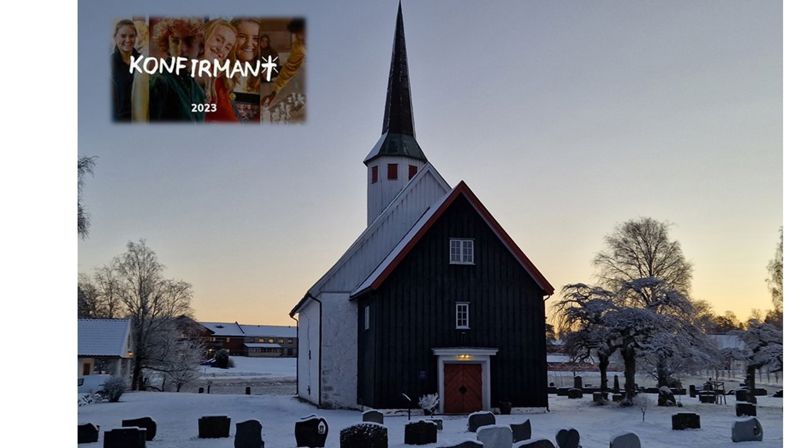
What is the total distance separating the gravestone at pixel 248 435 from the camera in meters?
16.1

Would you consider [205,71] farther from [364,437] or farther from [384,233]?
[384,233]

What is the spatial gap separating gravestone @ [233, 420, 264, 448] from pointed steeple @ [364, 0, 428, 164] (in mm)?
17730

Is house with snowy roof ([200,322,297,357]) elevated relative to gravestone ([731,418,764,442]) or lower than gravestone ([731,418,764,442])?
lower

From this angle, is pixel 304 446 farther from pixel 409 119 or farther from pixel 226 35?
pixel 409 119

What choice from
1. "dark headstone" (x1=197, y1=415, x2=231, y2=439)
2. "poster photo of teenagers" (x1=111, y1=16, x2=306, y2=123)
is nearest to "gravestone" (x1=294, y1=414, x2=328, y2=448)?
"dark headstone" (x1=197, y1=415, x2=231, y2=439)

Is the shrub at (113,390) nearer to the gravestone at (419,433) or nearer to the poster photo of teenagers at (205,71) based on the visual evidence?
the gravestone at (419,433)

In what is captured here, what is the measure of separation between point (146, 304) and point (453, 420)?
31.5 metres

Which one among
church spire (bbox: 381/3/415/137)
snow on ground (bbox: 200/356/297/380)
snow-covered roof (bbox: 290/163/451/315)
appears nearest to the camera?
snow-covered roof (bbox: 290/163/451/315)

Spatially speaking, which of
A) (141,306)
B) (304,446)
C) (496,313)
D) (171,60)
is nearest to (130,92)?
(171,60)

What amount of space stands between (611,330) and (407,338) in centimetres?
886

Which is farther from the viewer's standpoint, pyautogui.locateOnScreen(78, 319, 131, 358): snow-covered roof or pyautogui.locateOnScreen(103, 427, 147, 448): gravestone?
pyautogui.locateOnScreen(78, 319, 131, 358): snow-covered roof

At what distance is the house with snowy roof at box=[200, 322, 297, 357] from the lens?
391 ft

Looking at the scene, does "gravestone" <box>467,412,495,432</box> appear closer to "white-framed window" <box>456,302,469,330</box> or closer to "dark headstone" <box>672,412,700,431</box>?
"dark headstone" <box>672,412,700,431</box>

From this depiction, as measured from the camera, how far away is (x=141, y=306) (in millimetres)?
48812
